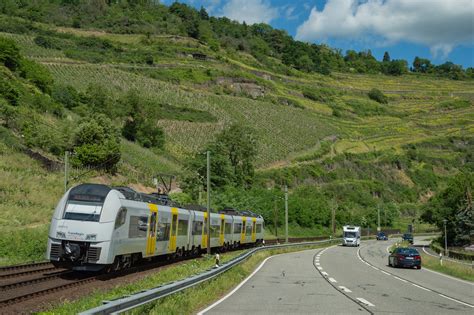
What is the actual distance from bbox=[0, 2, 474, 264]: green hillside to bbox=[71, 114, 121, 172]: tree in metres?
1.10

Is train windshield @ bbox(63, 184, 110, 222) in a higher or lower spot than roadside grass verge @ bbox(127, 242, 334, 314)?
higher

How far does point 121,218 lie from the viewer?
2081 centimetres

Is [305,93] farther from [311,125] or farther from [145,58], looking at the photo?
[145,58]

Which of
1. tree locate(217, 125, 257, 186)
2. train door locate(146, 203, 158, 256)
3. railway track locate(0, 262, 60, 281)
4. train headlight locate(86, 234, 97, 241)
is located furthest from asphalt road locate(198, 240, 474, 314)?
tree locate(217, 125, 257, 186)

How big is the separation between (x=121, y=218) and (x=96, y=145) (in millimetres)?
48023

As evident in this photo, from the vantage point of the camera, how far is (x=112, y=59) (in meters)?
149

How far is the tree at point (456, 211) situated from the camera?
7306 centimetres

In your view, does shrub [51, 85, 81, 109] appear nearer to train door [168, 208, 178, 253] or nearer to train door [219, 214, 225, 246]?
train door [219, 214, 225, 246]

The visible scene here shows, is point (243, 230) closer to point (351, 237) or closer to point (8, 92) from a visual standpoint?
point (351, 237)

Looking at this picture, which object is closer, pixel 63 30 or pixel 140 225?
pixel 140 225

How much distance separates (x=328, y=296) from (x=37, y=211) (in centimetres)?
3402

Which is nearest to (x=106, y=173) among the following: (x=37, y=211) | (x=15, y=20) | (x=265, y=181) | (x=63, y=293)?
(x=37, y=211)

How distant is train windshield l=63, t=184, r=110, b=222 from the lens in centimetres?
2019

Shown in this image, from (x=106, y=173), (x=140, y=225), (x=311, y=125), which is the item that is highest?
(x=311, y=125)
